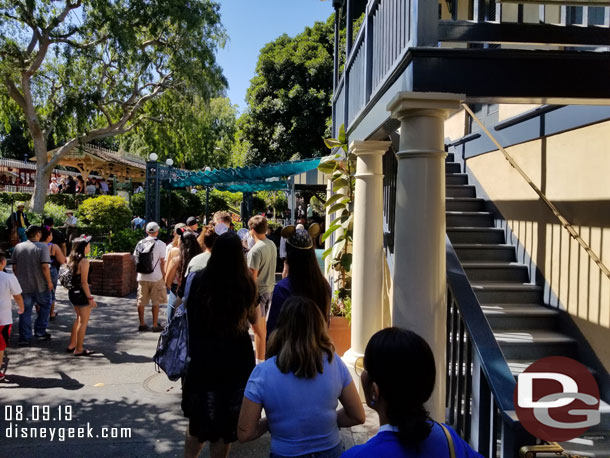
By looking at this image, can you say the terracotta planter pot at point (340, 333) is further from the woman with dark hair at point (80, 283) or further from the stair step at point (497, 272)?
the woman with dark hair at point (80, 283)

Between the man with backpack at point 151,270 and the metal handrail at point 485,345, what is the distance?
4.99m

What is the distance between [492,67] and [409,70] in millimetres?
545

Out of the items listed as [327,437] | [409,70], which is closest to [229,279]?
[327,437]

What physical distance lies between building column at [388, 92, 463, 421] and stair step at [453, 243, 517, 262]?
3018mm

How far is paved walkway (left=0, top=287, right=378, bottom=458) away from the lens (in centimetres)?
417

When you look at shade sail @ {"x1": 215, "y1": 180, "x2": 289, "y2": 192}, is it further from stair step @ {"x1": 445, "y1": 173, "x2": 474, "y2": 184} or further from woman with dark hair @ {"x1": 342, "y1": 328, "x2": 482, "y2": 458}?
woman with dark hair @ {"x1": 342, "y1": 328, "x2": 482, "y2": 458}

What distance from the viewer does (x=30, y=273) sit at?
23.2 ft

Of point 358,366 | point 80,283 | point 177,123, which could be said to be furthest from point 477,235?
point 177,123

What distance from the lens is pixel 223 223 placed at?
693cm

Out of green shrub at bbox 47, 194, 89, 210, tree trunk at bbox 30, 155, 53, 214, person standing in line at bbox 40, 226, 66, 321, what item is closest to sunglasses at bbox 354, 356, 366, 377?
person standing in line at bbox 40, 226, 66, 321

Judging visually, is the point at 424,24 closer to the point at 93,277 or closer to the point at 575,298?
the point at 575,298

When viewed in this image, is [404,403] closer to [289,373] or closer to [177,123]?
[289,373]

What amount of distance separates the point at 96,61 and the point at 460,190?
1867 cm

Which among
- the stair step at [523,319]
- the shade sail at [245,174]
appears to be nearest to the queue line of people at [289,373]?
the stair step at [523,319]
